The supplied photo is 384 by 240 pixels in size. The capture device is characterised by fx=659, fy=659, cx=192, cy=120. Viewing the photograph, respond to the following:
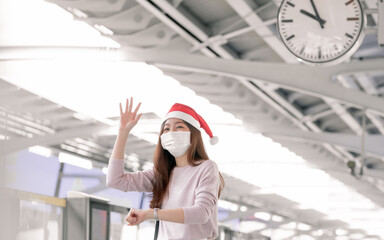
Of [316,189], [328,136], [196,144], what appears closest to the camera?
[196,144]

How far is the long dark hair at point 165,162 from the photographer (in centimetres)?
217

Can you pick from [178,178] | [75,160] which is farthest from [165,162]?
[75,160]

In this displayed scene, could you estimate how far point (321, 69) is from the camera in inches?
505

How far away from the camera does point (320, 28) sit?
792 centimetres

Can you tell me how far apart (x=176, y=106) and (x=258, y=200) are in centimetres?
4429

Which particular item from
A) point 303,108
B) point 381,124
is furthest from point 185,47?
point 381,124

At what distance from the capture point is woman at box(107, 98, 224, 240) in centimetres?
197

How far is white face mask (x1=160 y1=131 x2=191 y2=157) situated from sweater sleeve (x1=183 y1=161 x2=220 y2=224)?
0.39ft

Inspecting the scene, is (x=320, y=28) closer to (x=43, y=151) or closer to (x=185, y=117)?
(x=185, y=117)

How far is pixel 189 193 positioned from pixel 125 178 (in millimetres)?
236

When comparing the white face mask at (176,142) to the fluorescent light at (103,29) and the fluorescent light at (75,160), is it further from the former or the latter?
the fluorescent light at (75,160)

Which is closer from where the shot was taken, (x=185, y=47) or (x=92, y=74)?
(x=185, y=47)

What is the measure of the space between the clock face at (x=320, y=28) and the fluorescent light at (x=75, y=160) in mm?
22398

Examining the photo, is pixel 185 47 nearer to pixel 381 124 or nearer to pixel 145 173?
pixel 381 124
